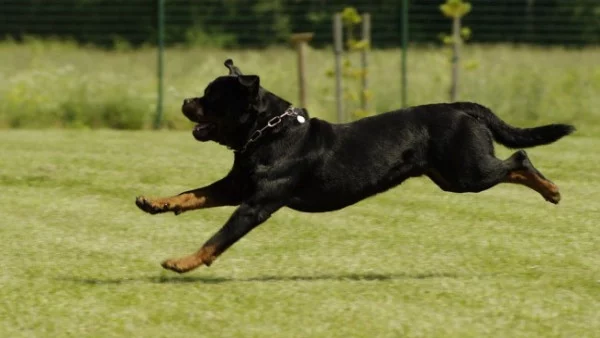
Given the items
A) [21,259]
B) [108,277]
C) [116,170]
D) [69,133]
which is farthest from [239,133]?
[69,133]

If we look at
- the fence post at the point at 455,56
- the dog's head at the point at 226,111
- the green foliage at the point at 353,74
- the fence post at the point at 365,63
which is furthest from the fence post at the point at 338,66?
the dog's head at the point at 226,111

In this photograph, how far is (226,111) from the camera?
6.28 meters

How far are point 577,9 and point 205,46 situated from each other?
19.0ft

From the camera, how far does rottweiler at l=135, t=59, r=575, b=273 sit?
6.25 meters

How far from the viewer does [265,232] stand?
26.2ft

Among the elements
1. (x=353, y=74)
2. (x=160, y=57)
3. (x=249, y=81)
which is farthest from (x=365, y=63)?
(x=249, y=81)

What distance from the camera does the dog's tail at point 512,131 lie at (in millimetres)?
6961

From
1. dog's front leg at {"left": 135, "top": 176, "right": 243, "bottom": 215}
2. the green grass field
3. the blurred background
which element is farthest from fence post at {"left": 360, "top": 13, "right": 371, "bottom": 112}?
dog's front leg at {"left": 135, "top": 176, "right": 243, "bottom": 215}

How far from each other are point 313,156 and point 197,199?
27.5 inches

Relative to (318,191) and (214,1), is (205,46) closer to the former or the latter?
(214,1)

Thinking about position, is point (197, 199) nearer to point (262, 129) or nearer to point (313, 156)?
point (262, 129)

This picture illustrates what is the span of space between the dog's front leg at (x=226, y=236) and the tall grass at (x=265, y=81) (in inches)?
374

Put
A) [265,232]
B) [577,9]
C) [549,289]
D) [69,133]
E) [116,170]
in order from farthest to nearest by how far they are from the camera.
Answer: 1. [577,9]
2. [69,133]
3. [116,170]
4. [265,232]
5. [549,289]

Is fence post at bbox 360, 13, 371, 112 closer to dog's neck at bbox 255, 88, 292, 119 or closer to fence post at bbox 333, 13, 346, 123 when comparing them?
→ fence post at bbox 333, 13, 346, 123
